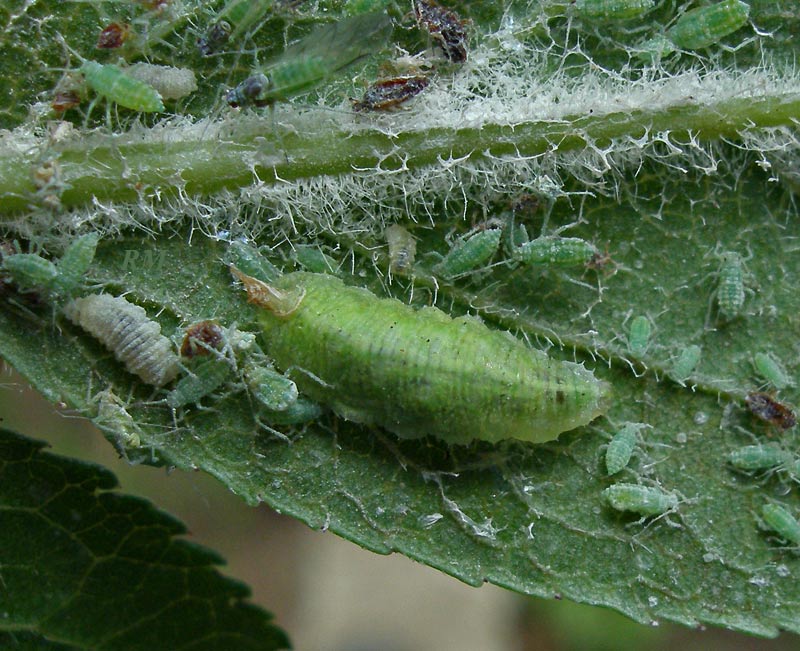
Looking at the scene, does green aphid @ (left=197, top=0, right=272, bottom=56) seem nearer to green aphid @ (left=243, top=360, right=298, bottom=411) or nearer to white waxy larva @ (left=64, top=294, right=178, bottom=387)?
white waxy larva @ (left=64, top=294, right=178, bottom=387)

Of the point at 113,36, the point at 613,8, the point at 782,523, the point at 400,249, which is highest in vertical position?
the point at 613,8

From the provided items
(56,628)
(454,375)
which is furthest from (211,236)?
(56,628)

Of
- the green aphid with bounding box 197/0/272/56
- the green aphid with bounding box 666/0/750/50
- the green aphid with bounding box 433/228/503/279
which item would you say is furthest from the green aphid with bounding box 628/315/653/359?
the green aphid with bounding box 197/0/272/56

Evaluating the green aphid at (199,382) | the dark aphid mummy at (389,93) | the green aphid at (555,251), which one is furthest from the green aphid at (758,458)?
the green aphid at (199,382)

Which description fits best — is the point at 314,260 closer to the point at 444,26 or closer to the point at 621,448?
the point at 444,26

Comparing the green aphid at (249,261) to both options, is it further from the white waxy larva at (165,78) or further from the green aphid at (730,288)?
the green aphid at (730,288)

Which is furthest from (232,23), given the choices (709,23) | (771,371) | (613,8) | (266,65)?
(771,371)
